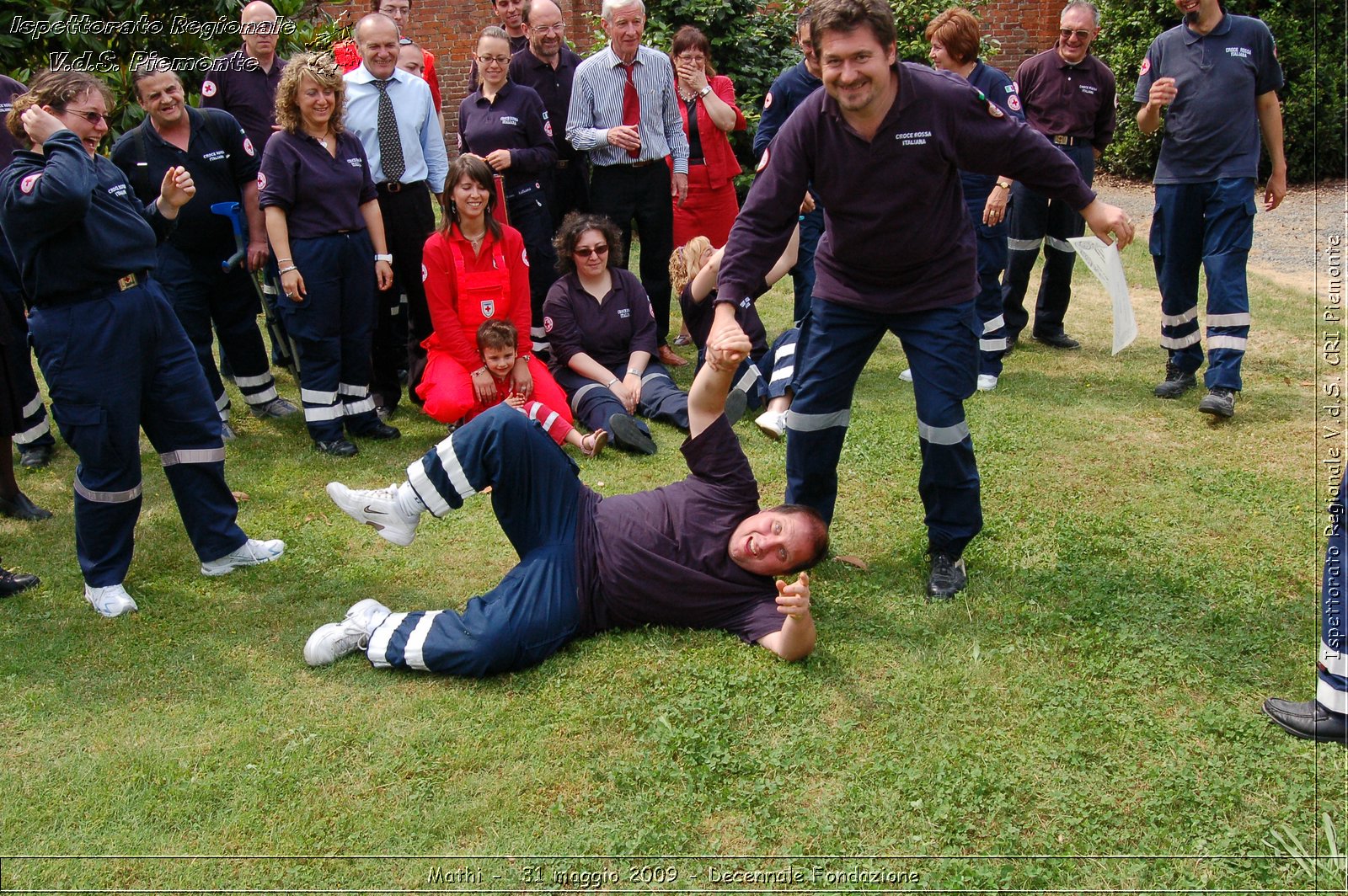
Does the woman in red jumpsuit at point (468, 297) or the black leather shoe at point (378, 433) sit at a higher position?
the woman in red jumpsuit at point (468, 297)

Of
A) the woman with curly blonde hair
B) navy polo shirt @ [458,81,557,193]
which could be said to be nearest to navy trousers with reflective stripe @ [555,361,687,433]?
the woman with curly blonde hair

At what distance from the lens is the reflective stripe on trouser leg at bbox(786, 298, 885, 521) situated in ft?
14.4

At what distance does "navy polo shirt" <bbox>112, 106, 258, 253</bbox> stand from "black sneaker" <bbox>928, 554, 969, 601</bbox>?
445cm

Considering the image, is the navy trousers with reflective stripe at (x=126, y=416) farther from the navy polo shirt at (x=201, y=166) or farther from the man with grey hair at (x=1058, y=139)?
the man with grey hair at (x=1058, y=139)

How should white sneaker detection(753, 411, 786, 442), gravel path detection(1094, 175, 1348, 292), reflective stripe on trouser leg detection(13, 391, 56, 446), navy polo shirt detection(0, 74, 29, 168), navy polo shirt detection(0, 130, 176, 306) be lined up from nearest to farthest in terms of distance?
navy polo shirt detection(0, 130, 176, 306)
navy polo shirt detection(0, 74, 29, 168)
reflective stripe on trouser leg detection(13, 391, 56, 446)
white sneaker detection(753, 411, 786, 442)
gravel path detection(1094, 175, 1348, 292)

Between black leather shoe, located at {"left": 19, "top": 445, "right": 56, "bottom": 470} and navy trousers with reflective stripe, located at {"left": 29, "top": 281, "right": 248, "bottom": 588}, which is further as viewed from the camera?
black leather shoe, located at {"left": 19, "top": 445, "right": 56, "bottom": 470}

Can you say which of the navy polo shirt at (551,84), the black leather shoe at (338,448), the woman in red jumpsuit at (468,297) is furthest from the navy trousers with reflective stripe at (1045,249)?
the black leather shoe at (338,448)

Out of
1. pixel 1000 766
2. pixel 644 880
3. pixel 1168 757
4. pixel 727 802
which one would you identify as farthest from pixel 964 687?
pixel 644 880

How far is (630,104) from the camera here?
759cm

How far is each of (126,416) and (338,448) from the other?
1874 mm

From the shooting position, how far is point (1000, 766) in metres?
3.32

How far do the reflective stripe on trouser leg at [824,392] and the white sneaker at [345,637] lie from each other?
72.7 inches

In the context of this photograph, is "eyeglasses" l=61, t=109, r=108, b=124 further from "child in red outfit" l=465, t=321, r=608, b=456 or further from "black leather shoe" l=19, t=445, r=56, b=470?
"black leather shoe" l=19, t=445, r=56, b=470

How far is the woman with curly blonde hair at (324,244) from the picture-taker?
5.96m
